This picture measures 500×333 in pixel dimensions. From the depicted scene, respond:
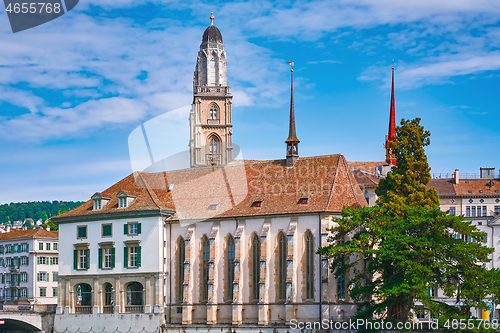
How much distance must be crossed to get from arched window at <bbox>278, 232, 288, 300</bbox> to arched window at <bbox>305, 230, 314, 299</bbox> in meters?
1.99

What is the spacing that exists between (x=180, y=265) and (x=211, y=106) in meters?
53.2

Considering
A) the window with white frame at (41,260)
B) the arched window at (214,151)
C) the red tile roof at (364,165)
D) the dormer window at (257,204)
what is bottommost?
the window with white frame at (41,260)

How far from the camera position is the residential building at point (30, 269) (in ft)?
333

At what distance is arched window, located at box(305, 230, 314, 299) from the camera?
65.9m

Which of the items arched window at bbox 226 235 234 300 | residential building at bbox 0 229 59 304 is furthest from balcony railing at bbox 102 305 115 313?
residential building at bbox 0 229 59 304

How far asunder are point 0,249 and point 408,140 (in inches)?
2637

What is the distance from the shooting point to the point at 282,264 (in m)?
67.4

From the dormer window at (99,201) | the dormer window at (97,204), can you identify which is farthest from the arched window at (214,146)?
the dormer window at (97,204)

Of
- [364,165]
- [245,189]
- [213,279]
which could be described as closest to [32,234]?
[245,189]

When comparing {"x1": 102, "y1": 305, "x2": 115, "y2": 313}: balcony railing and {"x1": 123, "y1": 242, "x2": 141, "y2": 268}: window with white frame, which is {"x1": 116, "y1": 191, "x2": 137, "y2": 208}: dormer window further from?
{"x1": 102, "y1": 305, "x2": 115, "y2": 313}: balcony railing

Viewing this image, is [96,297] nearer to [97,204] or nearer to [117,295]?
[117,295]

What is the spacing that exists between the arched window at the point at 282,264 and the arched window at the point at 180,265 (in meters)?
9.44

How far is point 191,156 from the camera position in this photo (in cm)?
11912

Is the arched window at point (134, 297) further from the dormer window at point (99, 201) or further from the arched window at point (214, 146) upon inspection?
the arched window at point (214, 146)
